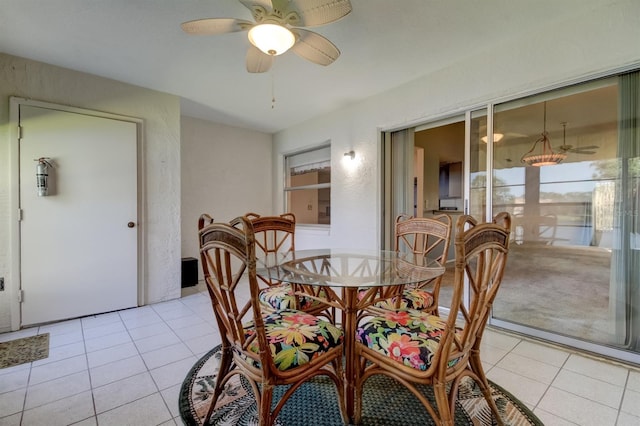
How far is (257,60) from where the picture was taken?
2.11 metres

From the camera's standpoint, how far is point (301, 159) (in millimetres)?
4816

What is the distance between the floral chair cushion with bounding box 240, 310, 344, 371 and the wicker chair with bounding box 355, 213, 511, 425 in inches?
7.0

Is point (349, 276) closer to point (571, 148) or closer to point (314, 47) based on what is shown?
point (314, 47)

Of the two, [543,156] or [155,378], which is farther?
[543,156]

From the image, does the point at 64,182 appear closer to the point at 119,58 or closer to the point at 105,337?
the point at 119,58

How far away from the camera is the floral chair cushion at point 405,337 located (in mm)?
1198

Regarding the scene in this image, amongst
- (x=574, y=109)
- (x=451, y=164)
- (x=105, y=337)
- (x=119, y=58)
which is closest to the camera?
(x=574, y=109)

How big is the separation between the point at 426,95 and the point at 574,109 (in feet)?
3.98

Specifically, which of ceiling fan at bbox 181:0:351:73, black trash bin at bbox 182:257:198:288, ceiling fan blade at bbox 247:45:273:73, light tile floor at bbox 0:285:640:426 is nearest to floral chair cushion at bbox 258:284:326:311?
light tile floor at bbox 0:285:640:426

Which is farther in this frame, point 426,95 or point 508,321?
point 426,95

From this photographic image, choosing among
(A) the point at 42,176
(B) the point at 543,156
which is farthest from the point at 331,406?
(A) the point at 42,176

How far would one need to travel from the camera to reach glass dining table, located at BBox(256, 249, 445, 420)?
1.46m

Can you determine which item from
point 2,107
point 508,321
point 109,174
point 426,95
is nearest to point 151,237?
point 109,174

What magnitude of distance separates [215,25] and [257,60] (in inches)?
17.7
